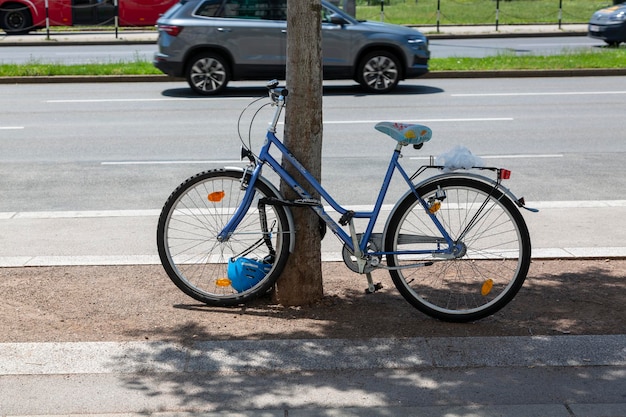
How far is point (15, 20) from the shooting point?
3228 centimetres

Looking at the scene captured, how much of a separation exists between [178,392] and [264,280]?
1333mm

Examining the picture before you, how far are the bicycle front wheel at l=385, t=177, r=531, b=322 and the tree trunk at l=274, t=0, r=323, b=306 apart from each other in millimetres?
506

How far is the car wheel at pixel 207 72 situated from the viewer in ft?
57.3

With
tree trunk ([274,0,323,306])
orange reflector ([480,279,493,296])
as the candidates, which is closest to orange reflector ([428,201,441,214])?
orange reflector ([480,279,493,296])

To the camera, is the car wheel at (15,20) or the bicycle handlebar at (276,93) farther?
the car wheel at (15,20)

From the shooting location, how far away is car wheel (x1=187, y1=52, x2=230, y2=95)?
57.3 feet

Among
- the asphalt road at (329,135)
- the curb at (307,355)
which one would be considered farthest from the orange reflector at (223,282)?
the asphalt road at (329,135)

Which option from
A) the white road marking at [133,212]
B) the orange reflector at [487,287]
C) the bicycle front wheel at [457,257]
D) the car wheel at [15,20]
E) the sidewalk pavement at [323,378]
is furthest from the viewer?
the car wheel at [15,20]

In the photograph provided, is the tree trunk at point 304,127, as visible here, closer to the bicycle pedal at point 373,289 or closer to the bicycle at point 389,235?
the bicycle at point 389,235

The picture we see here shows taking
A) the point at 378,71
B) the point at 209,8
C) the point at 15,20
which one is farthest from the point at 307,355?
the point at 15,20

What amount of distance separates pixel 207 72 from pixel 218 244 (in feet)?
38.9

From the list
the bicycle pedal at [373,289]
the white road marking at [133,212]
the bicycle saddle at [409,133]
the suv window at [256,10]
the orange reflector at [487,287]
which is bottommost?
the white road marking at [133,212]

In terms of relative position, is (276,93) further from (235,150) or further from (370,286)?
(235,150)

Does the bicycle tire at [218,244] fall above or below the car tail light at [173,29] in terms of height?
below
